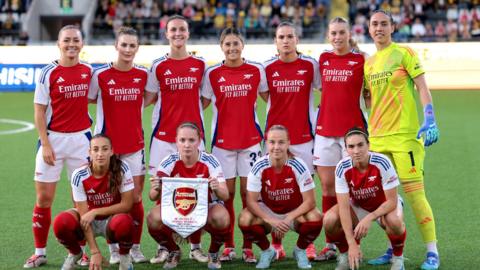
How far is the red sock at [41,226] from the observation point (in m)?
6.14

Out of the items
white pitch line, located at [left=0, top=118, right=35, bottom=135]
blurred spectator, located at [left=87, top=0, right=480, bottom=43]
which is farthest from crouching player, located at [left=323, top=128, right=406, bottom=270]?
blurred spectator, located at [left=87, top=0, right=480, bottom=43]

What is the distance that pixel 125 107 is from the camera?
627 cm

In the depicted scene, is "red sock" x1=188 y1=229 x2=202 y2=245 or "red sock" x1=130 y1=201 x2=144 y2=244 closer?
"red sock" x1=188 y1=229 x2=202 y2=245

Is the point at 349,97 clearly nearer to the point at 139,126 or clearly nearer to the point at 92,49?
the point at 139,126

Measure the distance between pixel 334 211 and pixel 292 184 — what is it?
395 mm

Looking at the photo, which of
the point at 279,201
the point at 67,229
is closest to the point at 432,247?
the point at 279,201

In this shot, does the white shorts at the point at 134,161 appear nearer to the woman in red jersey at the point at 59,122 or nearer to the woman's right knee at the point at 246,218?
the woman in red jersey at the point at 59,122

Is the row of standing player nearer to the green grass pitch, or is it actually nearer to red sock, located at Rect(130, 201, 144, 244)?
red sock, located at Rect(130, 201, 144, 244)

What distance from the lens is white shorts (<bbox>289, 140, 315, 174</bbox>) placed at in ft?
21.0

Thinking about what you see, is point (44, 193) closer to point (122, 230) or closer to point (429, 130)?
point (122, 230)

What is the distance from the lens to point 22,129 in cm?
1352

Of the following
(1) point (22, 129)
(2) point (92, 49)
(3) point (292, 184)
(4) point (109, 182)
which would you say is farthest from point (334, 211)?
(2) point (92, 49)

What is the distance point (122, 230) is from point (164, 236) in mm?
404

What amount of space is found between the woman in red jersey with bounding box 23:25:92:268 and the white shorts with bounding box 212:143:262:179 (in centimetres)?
102
